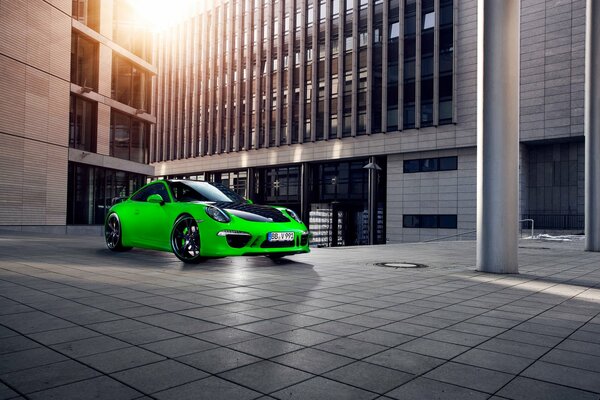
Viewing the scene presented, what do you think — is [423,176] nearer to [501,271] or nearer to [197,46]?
[501,271]

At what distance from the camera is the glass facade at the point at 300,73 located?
30391 millimetres

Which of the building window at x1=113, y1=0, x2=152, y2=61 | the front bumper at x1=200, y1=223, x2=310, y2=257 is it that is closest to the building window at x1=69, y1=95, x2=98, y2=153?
the building window at x1=113, y1=0, x2=152, y2=61

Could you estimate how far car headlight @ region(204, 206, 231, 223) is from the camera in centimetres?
713

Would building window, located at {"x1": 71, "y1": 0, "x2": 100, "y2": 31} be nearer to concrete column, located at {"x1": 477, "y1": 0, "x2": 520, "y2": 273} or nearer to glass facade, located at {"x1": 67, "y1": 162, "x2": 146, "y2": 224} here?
glass facade, located at {"x1": 67, "y1": 162, "x2": 146, "y2": 224}

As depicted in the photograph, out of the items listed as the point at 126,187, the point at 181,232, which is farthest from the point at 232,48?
the point at 181,232

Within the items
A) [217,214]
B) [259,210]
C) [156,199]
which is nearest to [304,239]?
[259,210]

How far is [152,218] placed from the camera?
27.2 ft

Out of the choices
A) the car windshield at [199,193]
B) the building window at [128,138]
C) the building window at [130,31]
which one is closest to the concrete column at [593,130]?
the car windshield at [199,193]

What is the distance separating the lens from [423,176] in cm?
3100

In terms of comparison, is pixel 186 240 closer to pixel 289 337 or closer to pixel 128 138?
pixel 289 337

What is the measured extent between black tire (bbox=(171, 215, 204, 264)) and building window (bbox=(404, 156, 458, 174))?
25379 mm

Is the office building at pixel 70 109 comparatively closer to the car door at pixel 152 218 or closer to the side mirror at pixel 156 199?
the car door at pixel 152 218

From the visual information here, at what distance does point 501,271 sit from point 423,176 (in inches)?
954

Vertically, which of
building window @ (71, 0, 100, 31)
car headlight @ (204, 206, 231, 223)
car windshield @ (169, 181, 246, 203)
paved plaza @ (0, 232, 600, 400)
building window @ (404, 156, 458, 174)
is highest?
building window @ (71, 0, 100, 31)
